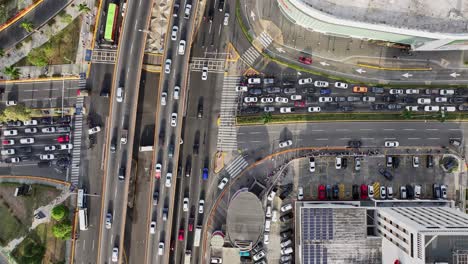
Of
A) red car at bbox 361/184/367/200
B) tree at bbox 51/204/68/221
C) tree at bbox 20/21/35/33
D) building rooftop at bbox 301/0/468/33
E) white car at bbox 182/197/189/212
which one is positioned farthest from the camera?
red car at bbox 361/184/367/200

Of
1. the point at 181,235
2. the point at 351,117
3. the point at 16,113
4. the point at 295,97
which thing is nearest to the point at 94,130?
the point at 16,113

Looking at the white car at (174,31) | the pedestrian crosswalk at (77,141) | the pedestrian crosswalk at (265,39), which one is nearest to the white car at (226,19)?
the pedestrian crosswalk at (265,39)

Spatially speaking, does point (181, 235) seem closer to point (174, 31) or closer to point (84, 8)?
point (174, 31)

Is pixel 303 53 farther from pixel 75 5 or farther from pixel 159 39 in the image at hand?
pixel 75 5

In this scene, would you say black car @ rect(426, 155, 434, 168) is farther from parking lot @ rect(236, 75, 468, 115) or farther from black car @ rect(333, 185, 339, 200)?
black car @ rect(333, 185, 339, 200)

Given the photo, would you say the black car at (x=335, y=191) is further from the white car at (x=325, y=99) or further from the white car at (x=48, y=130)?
the white car at (x=48, y=130)

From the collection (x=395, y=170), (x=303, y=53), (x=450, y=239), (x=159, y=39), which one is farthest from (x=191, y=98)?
(x=450, y=239)

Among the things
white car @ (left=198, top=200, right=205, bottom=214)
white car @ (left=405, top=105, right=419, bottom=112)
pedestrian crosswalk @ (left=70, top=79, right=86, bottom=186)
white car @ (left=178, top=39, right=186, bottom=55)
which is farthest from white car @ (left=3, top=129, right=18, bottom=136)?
white car @ (left=405, top=105, right=419, bottom=112)
